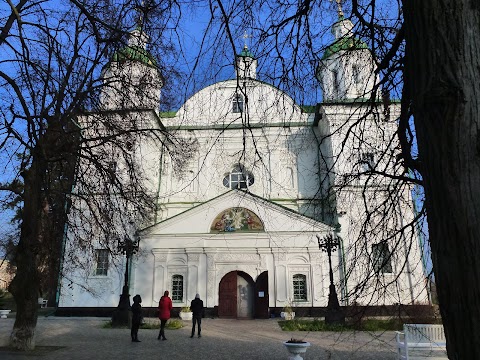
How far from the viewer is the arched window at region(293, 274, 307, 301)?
22234mm

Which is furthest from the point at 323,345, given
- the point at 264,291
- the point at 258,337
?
the point at 264,291

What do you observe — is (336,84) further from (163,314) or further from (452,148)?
(163,314)

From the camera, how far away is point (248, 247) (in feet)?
74.7

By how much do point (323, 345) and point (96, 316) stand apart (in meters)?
15.1

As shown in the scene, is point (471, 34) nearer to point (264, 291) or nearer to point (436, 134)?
point (436, 134)

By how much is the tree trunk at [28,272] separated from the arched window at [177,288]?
12619 mm

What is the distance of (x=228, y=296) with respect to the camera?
22.4m

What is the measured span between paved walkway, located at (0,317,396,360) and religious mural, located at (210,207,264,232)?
8.04 metres

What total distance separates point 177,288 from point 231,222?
471 cm

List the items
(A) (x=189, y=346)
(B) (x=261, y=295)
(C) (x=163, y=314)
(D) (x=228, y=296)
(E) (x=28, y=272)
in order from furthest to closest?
(D) (x=228, y=296)
(B) (x=261, y=295)
(C) (x=163, y=314)
(A) (x=189, y=346)
(E) (x=28, y=272)

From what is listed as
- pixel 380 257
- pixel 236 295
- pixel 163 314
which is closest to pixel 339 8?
pixel 380 257

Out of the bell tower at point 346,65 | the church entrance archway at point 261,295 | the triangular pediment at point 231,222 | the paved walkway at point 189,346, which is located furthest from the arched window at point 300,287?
the bell tower at point 346,65

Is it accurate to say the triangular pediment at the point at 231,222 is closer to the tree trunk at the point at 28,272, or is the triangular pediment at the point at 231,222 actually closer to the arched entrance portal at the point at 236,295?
the arched entrance portal at the point at 236,295

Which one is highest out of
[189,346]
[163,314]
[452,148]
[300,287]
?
[452,148]
